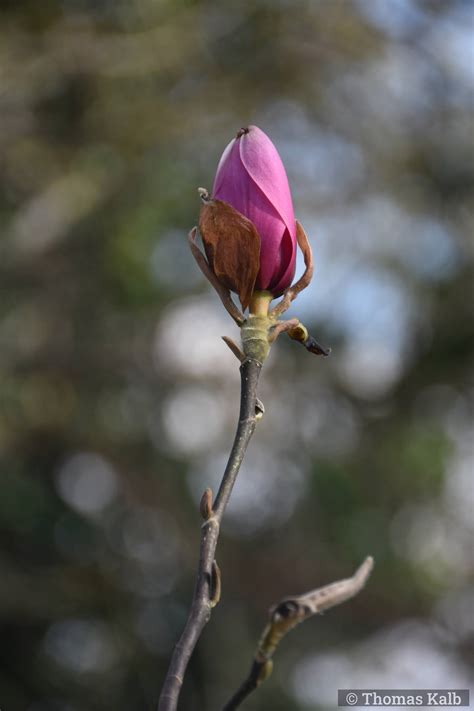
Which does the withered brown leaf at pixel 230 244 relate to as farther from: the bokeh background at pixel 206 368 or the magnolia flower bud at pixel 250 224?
the bokeh background at pixel 206 368

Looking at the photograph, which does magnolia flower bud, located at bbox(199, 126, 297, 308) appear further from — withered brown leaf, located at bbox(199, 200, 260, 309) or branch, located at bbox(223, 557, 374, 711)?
branch, located at bbox(223, 557, 374, 711)

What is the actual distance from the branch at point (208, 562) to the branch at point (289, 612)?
24 millimetres

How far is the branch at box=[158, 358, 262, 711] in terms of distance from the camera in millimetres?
329

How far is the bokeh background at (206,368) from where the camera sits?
3.58 meters

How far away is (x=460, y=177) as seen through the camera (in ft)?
13.8

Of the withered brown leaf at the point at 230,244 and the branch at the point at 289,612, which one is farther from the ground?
the withered brown leaf at the point at 230,244

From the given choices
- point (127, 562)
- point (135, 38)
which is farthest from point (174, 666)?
point (127, 562)

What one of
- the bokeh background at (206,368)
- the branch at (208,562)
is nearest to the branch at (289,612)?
the branch at (208,562)

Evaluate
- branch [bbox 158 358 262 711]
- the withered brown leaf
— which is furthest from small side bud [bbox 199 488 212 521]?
the withered brown leaf

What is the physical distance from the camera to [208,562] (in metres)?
0.38

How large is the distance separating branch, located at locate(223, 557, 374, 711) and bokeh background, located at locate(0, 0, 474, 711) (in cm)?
317

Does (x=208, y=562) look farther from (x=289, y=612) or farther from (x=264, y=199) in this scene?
(x=264, y=199)

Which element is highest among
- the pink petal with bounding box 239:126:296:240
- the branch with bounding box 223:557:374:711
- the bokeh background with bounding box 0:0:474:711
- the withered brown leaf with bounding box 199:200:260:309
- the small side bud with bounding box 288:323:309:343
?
the pink petal with bounding box 239:126:296:240

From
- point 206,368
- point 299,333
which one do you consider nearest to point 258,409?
point 299,333
